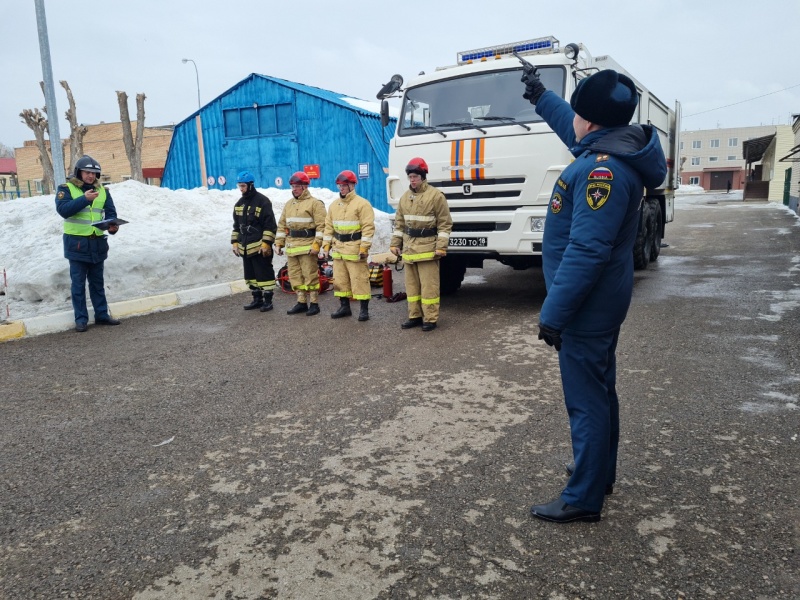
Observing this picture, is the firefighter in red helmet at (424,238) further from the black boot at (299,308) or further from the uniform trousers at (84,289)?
the uniform trousers at (84,289)

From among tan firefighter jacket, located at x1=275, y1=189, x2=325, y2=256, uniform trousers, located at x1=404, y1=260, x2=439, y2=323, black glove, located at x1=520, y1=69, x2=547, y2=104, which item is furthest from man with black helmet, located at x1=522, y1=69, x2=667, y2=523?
tan firefighter jacket, located at x1=275, y1=189, x2=325, y2=256

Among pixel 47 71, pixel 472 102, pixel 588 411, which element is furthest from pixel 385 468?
pixel 47 71

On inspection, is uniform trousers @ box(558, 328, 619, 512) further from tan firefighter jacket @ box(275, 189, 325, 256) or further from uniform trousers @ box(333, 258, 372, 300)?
tan firefighter jacket @ box(275, 189, 325, 256)

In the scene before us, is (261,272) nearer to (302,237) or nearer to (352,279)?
(302,237)

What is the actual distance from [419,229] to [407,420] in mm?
3311

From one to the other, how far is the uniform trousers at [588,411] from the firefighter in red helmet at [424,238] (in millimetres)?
4180

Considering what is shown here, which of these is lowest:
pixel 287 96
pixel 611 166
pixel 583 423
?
pixel 583 423

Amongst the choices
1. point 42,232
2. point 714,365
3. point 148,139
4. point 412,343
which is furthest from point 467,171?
point 148,139

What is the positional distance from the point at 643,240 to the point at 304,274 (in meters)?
6.01

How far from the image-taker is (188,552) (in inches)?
108

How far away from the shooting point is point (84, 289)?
741 cm

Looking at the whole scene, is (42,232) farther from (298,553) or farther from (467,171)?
(298,553)

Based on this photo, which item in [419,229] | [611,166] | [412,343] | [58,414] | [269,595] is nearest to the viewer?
[269,595]

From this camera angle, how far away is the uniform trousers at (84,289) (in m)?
7.35
